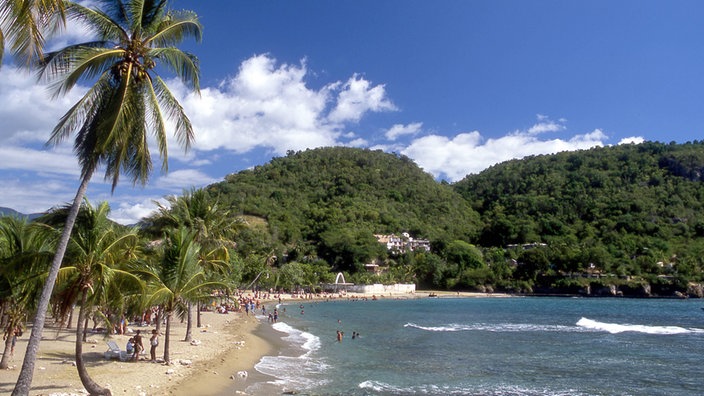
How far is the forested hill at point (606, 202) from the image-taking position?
11031 cm

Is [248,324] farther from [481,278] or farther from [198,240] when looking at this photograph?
[481,278]

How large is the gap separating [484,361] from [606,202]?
396 ft

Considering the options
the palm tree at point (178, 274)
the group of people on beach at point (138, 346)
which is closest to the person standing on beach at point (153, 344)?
the group of people on beach at point (138, 346)

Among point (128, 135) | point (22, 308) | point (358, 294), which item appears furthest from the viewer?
point (358, 294)

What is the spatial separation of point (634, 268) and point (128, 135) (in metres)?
110

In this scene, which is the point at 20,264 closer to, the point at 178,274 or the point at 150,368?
the point at 178,274

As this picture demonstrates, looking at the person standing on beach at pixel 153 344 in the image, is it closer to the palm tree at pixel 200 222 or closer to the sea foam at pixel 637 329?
the palm tree at pixel 200 222

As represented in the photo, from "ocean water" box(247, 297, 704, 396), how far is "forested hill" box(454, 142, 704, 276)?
77.5 metres

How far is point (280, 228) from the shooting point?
111m

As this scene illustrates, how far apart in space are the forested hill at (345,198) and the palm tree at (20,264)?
312ft

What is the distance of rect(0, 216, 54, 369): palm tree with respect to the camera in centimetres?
1052

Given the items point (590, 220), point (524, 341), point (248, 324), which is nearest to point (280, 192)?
point (590, 220)

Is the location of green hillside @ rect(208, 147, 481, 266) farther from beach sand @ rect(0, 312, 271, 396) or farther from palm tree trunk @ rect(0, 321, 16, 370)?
palm tree trunk @ rect(0, 321, 16, 370)

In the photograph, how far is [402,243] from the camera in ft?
399
